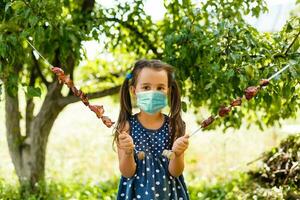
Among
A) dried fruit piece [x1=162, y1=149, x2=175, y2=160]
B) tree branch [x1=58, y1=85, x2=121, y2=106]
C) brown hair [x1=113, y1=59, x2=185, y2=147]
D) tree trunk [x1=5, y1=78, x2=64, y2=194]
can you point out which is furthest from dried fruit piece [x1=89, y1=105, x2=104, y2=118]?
tree trunk [x1=5, y1=78, x2=64, y2=194]

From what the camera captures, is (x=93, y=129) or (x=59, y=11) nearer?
(x=59, y=11)

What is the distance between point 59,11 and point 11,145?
137 cm

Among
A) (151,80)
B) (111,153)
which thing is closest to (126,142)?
(151,80)

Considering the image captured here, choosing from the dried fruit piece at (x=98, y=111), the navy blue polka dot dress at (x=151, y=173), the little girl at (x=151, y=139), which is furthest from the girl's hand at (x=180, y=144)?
Result: the dried fruit piece at (x=98, y=111)

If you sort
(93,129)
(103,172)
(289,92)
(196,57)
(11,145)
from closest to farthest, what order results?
(289,92) < (196,57) < (11,145) < (103,172) < (93,129)

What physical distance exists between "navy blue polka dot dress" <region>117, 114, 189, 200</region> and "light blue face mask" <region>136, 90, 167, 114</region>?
0.12 meters

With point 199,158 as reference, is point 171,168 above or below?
above

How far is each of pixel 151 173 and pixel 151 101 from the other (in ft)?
1.00

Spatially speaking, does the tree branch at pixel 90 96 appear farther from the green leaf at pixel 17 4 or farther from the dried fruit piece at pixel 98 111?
the dried fruit piece at pixel 98 111

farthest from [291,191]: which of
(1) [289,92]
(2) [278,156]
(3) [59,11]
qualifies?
(3) [59,11]

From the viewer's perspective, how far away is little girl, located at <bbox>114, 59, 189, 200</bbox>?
222cm

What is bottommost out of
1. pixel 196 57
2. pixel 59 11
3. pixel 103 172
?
pixel 103 172

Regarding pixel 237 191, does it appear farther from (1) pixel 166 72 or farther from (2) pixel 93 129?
(2) pixel 93 129

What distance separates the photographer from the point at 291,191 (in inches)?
126
